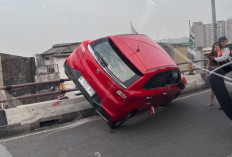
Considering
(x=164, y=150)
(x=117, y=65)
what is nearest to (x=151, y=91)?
(x=117, y=65)

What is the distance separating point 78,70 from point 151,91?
5.30ft

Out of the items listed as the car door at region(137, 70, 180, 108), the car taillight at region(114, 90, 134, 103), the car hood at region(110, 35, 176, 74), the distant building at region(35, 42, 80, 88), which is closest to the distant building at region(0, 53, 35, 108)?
the distant building at region(35, 42, 80, 88)

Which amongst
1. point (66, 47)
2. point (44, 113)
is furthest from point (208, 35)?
point (66, 47)

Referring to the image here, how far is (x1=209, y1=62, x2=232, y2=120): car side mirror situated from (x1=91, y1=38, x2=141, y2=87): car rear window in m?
1.23

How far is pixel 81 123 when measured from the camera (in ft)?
17.3

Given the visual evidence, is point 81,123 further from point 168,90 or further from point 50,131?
point 168,90

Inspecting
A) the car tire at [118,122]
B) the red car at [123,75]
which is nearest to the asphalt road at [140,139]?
the car tire at [118,122]

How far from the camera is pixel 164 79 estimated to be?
452 cm

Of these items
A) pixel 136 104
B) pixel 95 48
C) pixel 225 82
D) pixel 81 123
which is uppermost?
pixel 95 48

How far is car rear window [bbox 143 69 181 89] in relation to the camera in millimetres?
4230

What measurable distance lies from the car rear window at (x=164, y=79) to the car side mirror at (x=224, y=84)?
849 mm

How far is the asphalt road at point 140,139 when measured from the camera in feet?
11.8

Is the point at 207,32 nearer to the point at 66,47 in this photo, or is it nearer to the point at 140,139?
the point at 140,139

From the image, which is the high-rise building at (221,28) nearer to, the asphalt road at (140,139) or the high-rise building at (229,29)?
the high-rise building at (229,29)
